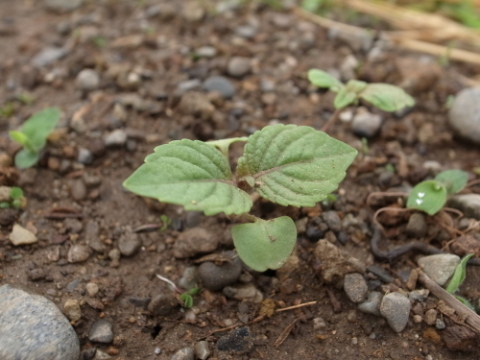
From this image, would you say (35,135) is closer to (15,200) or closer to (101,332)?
(15,200)

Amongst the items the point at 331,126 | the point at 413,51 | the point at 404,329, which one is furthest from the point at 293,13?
the point at 404,329

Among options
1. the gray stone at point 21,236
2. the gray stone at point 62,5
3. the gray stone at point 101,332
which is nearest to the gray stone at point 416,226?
the gray stone at point 101,332

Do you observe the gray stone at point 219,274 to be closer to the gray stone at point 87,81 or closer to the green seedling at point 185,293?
the green seedling at point 185,293

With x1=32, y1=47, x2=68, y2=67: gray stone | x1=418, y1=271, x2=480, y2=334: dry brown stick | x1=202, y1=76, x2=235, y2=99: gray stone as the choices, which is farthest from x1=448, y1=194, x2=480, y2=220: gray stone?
x1=32, y1=47, x2=68, y2=67: gray stone

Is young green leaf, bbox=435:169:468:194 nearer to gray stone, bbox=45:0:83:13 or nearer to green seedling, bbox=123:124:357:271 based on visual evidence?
green seedling, bbox=123:124:357:271

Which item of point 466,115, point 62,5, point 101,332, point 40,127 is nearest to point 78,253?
point 101,332

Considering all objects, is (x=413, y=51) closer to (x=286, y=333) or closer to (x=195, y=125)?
(x=195, y=125)

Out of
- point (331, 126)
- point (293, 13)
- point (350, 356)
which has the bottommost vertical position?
point (350, 356)
